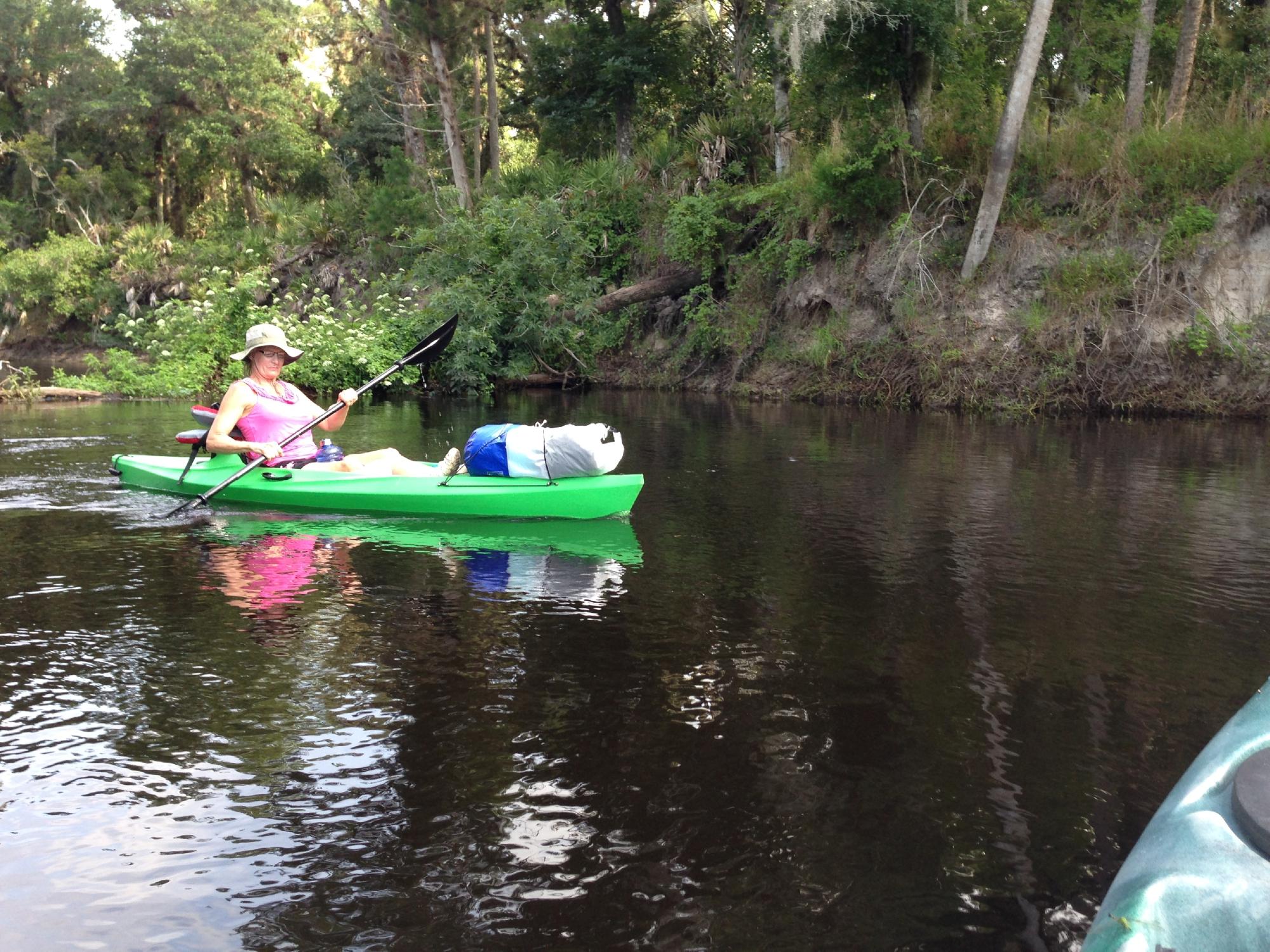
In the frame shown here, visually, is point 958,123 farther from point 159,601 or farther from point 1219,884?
point 1219,884

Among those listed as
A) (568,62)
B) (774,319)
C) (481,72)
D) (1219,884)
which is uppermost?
(481,72)

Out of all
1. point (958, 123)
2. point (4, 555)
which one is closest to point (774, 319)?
point (958, 123)

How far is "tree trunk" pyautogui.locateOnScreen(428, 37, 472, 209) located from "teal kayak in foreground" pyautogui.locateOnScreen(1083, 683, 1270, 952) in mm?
22552

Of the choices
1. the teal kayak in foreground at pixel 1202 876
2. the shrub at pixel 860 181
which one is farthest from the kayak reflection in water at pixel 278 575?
the shrub at pixel 860 181

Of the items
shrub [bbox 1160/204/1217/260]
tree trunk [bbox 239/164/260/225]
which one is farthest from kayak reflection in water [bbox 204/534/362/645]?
tree trunk [bbox 239/164/260/225]

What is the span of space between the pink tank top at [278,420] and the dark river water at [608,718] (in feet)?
1.91

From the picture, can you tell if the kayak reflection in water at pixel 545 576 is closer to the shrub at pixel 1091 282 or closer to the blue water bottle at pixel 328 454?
the blue water bottle at pixel 328 454

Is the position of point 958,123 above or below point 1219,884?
above

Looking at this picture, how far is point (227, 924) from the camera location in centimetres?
269

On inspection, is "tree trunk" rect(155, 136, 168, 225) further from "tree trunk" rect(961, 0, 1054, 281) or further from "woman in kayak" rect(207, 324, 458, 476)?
"woman in kayak" rect(207, 324, 458, 476)

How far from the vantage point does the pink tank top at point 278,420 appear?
7.86 metres

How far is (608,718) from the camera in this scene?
394cm

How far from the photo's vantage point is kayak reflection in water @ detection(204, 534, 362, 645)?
5.22 meters

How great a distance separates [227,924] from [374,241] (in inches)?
958
